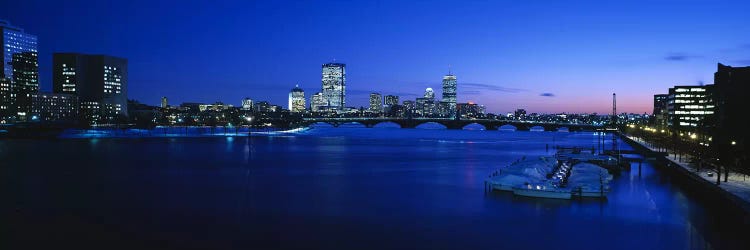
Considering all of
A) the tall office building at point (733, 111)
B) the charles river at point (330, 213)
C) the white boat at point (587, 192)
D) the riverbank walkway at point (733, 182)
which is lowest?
the charles river at point (330, 213)

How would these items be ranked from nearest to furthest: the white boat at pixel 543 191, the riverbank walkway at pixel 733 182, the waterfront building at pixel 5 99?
the riverbank walkway at pixel 733 182, the white boat at pixel 543 191, the waterfront building at pixel 5 99

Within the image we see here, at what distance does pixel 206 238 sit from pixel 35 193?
18.7 meters

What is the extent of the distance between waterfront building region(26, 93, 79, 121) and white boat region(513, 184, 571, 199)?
176 meters

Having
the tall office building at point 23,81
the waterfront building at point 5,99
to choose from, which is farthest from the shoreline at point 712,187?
the tall office building at point 23,81

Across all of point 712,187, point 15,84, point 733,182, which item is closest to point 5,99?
Answer: point 15,84

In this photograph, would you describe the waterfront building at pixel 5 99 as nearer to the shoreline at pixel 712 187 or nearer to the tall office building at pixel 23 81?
the tall office building at pixel 23 81

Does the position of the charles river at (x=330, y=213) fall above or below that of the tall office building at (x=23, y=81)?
below

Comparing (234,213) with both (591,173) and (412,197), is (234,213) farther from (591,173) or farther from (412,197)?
(591,173)

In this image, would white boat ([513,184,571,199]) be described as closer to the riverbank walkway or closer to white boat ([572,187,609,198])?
white boat ([572,187,609,198])

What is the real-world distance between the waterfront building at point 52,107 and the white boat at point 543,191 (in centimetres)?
17563

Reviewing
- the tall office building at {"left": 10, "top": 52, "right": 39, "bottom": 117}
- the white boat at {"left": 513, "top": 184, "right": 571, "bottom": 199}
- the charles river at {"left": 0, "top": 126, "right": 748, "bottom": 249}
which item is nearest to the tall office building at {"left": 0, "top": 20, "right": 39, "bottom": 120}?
the tall office building at {"left": 10, "top": 52, "right": 39, "bottom": 117}

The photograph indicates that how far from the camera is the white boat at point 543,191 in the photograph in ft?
116

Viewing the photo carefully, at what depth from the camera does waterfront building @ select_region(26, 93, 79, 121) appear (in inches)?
7200

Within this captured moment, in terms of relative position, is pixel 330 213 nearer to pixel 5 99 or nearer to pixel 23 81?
pixel 5 99
